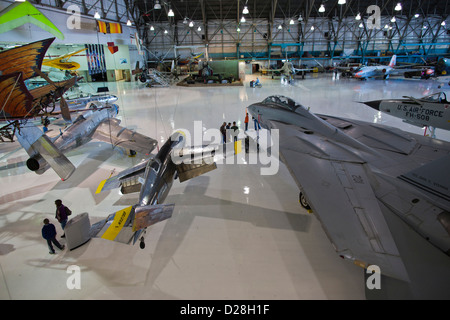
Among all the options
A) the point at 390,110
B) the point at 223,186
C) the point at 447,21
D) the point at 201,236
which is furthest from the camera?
the point at 447,21

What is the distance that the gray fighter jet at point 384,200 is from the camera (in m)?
3.77

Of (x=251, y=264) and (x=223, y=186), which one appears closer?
(x=251, y=264)

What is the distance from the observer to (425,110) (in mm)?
9062

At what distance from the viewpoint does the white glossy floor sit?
14.3 ft

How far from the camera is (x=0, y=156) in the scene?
10.4m

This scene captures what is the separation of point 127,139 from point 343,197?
792cm

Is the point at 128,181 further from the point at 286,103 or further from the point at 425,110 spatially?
the point at 425,110
